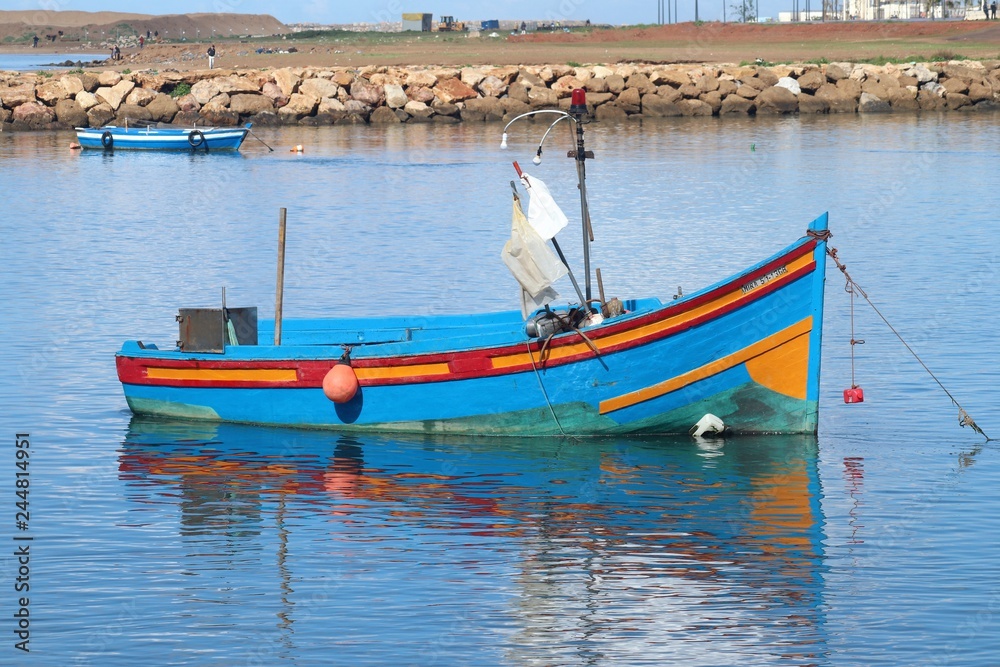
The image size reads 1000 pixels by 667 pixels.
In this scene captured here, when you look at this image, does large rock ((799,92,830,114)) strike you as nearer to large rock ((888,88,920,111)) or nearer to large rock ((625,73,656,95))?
large rock ((888,88,920,111))

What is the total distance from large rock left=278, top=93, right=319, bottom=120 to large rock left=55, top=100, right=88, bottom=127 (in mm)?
10284

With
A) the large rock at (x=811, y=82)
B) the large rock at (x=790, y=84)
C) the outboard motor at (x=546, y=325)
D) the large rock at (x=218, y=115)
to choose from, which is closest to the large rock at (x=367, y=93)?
the large rock at (x=218, y=115)

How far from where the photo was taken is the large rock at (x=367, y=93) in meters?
77.6

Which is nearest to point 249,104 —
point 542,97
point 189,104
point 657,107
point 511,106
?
point 189,104

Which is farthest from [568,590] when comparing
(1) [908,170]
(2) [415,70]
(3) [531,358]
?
(2) [415,70]

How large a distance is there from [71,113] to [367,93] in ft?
51.5

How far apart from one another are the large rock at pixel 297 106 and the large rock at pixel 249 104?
2.73ft

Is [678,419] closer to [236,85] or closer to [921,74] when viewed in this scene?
[236,85]

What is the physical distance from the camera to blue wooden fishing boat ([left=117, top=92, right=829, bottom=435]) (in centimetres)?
1703

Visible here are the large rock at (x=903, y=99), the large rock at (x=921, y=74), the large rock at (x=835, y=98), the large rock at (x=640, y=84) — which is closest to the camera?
the large rock at (x=640, y=84)

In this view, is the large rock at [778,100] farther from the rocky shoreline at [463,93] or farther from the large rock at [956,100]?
the large rock at [956,100]

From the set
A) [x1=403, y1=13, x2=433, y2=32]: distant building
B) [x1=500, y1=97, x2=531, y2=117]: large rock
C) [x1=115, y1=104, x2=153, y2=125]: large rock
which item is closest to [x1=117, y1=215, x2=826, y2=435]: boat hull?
[x1=115, y1=104, x2=153, y2=125]: large rock

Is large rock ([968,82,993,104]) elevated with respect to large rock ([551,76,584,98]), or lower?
lower

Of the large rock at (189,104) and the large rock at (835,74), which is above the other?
the large rock at (835,74)
